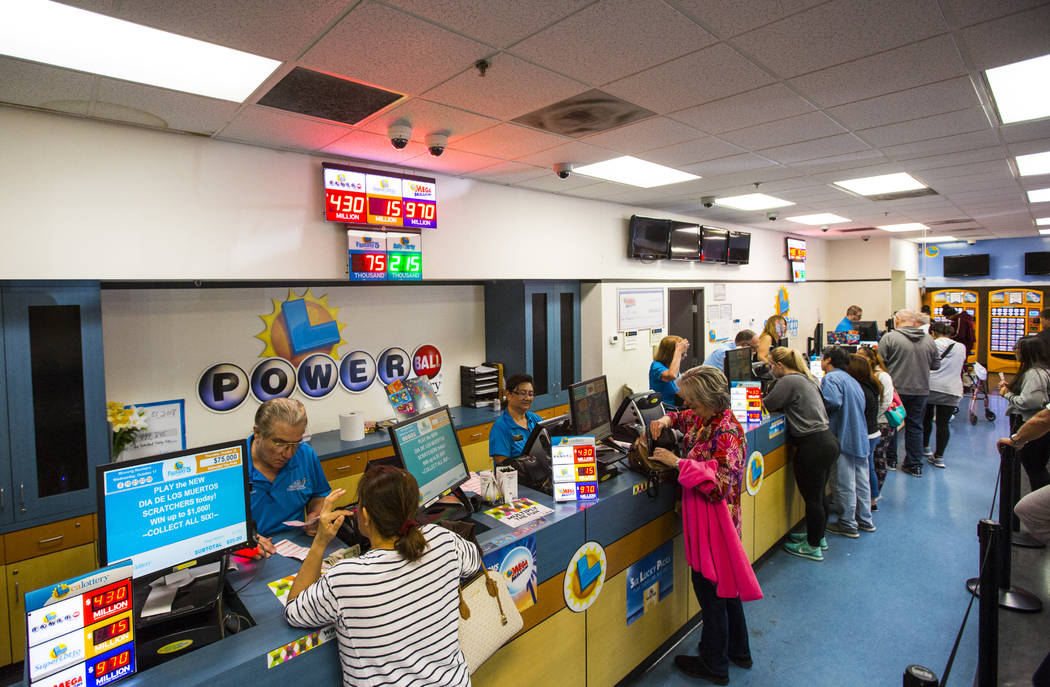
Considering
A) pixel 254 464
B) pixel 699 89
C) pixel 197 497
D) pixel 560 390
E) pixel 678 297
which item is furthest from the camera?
pixel 678 297

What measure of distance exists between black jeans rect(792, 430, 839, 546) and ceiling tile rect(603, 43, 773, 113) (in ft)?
8.36

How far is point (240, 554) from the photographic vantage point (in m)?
2.10

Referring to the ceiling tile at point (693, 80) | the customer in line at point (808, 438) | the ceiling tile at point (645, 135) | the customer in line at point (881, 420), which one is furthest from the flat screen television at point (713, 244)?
the ceiling tile at point (693, 80)

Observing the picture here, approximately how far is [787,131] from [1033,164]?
2701mm

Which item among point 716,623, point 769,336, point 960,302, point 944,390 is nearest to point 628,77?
point 716,623

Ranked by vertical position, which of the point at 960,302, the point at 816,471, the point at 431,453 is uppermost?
the point at 960,302

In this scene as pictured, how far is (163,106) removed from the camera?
2684 millimetres

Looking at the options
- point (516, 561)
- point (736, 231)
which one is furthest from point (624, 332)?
point (516, 561)

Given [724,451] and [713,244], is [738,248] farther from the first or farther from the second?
[724,451]

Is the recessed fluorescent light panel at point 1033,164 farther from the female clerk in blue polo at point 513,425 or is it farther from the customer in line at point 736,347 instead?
the female clerk in blue polo at point 513,425

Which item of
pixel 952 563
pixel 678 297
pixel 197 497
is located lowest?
pixel 952 563

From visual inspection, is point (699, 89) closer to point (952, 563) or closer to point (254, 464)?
point (254, 464)

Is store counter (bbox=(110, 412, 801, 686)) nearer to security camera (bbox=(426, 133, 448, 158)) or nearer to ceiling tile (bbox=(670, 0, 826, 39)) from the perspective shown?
ceiling tile (bbox=(670, 0, 826, 39))

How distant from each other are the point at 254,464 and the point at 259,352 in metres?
1.85
